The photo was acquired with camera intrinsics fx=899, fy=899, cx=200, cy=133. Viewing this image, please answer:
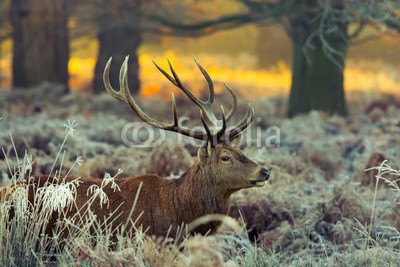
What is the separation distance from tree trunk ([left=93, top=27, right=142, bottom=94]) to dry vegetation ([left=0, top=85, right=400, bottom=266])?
4251mm

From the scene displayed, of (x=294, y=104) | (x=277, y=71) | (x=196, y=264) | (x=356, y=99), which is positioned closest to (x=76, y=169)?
(x=196, y=264)

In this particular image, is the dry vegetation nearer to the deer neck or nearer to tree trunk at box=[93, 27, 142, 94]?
the deer neck

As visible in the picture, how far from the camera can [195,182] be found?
22.4 ft

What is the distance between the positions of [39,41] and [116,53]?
2.39 metres

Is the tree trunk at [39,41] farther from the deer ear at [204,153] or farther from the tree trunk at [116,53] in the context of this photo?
the deer ear at [204,153]

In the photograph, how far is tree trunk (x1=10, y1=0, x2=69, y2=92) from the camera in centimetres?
1819

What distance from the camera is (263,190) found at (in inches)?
336

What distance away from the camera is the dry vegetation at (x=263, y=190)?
5.62m

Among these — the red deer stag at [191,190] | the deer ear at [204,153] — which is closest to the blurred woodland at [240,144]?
the red deer stag at [191,190]

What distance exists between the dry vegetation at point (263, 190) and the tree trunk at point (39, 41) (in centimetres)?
261

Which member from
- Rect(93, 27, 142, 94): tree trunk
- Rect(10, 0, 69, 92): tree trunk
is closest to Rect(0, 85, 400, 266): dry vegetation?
Rect(10, 0, 69, 92): tree trunk

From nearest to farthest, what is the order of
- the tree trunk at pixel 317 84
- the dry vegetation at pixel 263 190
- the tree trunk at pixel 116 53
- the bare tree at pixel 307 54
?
the dry vegetation at pixel 263 190
the bare tree at pixel 307 54
the tree trunk at pixel 317 84
the tree trunk at pixel 116 53

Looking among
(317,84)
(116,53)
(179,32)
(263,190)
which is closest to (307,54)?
(317,84)

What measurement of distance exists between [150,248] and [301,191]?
3671 millimetres
